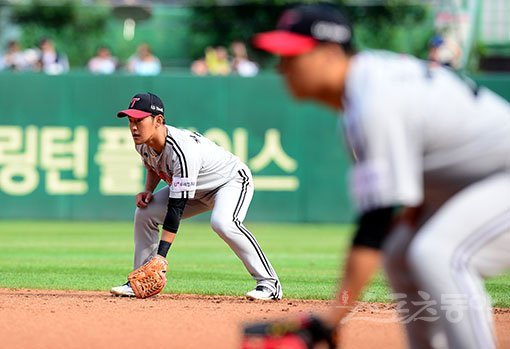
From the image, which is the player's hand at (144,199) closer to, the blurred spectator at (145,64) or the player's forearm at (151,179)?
the player's forearm at (151,179)

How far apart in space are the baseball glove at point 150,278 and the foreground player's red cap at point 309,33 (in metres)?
3.91

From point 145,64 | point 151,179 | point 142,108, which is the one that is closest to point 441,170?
point 142,108

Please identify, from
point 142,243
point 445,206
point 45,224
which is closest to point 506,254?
point 445,206

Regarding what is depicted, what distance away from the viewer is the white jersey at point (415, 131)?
11.5 ft

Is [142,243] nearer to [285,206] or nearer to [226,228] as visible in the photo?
[226,228]

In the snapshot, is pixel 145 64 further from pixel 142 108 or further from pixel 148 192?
pixel 142 108

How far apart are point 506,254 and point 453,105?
547mm

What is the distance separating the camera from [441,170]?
377cm

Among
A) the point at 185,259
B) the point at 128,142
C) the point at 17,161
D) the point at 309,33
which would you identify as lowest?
the point at 185,259

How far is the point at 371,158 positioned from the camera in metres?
3.52

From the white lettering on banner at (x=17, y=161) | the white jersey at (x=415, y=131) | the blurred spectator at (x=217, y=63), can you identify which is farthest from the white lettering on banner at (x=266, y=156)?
the white jersey at (x=415, y=131)

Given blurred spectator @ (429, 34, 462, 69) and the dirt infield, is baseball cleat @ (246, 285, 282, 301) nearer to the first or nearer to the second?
the dirt infield

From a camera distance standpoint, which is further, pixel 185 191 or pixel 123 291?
pixel 123 291

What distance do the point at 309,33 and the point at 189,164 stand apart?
390 cm
